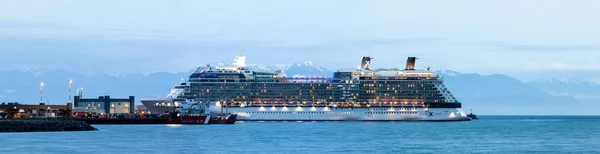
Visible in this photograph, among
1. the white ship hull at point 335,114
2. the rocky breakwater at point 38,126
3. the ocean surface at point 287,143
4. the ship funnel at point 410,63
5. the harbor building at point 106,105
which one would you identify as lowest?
the ocean surface at point 287,143

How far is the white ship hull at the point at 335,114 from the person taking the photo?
132 m

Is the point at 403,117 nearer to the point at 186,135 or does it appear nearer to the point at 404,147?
the point at 186,135

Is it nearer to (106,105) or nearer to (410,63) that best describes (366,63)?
(410,63)

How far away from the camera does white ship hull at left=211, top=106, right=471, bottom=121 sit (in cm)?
13238

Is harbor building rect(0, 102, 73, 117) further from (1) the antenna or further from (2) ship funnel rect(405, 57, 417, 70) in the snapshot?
(2) ship funnel rect(405, 57, 417, 70)

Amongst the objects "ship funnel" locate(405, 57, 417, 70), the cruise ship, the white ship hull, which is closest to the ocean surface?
the white ship hull

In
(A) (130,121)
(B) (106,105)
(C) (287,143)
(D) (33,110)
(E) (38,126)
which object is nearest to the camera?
(C) (287,143)

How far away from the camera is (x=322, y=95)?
13450cm

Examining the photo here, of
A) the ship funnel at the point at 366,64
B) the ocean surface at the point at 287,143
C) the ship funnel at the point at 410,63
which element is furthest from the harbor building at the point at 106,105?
the ocean surface at the point at 287,143

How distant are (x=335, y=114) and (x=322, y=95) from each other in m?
2.95

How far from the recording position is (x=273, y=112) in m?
132

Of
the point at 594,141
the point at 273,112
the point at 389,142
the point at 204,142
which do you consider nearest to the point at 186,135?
the point at 204,142

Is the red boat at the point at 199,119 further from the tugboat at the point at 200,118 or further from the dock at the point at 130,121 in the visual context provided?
the dock at the point at 130,121

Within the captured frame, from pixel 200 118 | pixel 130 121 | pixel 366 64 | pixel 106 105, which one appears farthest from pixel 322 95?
pixel 106 105
